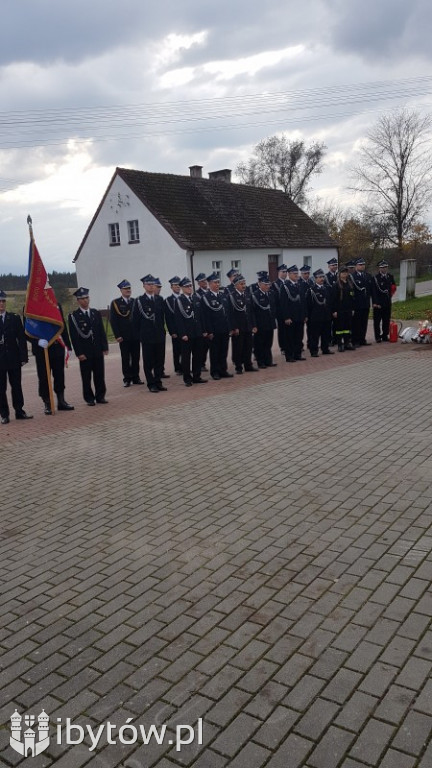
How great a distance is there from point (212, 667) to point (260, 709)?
1.23 feet

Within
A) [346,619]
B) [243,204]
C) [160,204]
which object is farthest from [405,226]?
[346,619]

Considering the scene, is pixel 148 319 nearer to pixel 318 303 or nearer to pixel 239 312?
pixel 239 312

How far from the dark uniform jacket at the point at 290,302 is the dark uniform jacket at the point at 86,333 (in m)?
4.24

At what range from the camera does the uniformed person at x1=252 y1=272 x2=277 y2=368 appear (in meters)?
11.7

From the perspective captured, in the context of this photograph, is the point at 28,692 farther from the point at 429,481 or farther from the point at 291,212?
the point at 291,212

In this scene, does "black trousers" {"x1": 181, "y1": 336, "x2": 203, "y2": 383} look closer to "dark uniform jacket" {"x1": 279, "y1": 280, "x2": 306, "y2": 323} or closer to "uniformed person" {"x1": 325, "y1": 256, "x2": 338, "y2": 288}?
"dark uniform jacket" {"x1": 279, "y1": 280, "x2": 306, "y2": 323}

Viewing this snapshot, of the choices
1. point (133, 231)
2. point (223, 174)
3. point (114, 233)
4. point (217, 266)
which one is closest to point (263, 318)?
point (217, 266)

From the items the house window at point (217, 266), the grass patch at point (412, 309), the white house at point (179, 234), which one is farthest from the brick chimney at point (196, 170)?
the grass patch at point (412, 309)

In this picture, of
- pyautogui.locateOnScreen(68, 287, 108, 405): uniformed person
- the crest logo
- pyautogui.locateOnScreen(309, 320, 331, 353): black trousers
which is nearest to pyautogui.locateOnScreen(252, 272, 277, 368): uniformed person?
pyautogui.locateOnScreen(309, 320, 331, 353): black trousers

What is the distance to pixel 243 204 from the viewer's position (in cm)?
3438

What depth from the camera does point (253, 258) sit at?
105 feet

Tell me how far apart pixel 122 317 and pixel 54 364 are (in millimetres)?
2022

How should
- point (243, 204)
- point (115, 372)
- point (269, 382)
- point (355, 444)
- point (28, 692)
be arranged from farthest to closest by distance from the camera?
point (243, 204)
point (115, 372)
point (269, 382)
point (355, 444)
point (28, 692)

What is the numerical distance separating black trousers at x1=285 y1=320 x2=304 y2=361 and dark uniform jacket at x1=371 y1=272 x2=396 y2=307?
252cm
